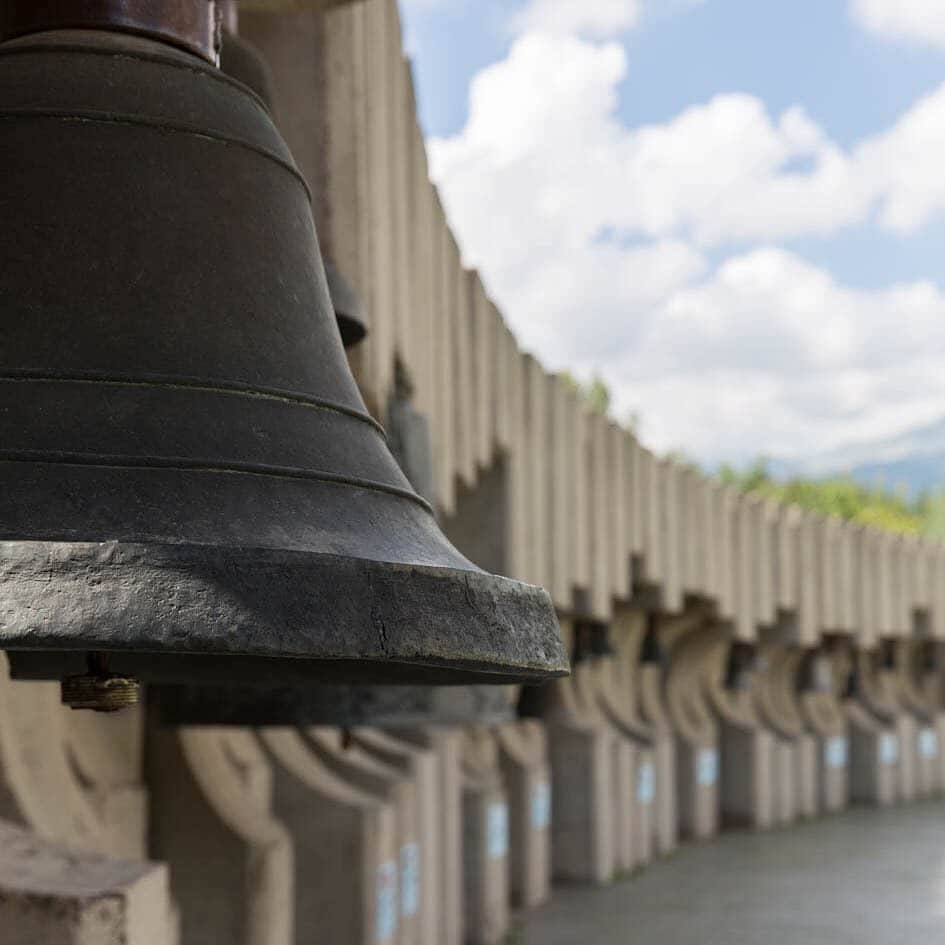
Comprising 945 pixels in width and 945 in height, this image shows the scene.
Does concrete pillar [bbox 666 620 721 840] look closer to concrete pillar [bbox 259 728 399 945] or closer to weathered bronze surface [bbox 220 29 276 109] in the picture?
concrete pillar [bbox 259 728 399 945]

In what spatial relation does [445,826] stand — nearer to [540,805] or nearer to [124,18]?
[540,805]

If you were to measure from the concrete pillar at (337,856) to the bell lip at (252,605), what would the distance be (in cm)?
377

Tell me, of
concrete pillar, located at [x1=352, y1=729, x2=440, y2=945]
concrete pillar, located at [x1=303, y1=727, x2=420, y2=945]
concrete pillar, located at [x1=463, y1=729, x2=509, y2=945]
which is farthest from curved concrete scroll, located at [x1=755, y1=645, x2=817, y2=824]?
concrete pillar, located at [x1=303, y1=727, x2=420, y2=945]

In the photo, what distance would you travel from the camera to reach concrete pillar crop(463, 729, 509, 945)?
7.64 m

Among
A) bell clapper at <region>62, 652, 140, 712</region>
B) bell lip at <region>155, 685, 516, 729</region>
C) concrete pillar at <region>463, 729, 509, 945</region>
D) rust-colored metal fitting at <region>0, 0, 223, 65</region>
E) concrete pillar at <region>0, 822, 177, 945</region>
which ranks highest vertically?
rust-colored metal fitting at <region>0, 0, 223, 65</region>

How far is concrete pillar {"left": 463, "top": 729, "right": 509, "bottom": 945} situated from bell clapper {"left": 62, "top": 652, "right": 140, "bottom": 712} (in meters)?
6.58

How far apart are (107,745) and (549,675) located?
3.06m

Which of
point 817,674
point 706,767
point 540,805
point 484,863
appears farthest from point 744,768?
point 484,863

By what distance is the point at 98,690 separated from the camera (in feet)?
4.36

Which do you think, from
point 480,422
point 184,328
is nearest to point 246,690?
point 184,328

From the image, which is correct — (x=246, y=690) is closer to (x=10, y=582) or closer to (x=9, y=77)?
(x=9, y=77)

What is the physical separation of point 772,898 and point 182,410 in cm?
826

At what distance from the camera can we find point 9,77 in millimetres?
1468

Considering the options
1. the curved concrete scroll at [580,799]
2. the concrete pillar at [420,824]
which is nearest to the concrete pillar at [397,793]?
the concrete pillar at [420,824]
